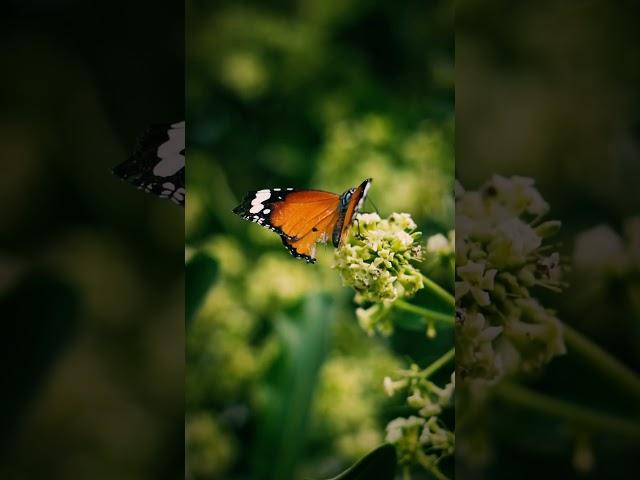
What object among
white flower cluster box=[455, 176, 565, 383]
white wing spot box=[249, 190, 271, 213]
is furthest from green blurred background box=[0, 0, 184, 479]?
white flower cluster box=[455, 176, 565, 383]

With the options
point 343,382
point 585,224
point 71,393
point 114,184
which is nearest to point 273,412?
point 343,382

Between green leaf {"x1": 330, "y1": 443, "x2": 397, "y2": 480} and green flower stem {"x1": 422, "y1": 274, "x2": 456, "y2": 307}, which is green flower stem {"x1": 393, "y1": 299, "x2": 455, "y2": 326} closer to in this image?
green flower stem {"x1": 422, "y1": 274, "x2": 456, "y2": 307}

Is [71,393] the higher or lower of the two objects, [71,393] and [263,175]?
the lower

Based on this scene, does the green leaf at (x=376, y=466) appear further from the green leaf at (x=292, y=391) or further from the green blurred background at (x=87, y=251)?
the green blurred background at (x=87, y=251)

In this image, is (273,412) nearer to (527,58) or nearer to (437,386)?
(437,386)

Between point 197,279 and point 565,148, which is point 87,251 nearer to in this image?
point 197,279

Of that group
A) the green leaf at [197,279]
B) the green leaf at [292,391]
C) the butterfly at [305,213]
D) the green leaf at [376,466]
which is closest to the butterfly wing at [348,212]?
the butterfly at [305,213]
